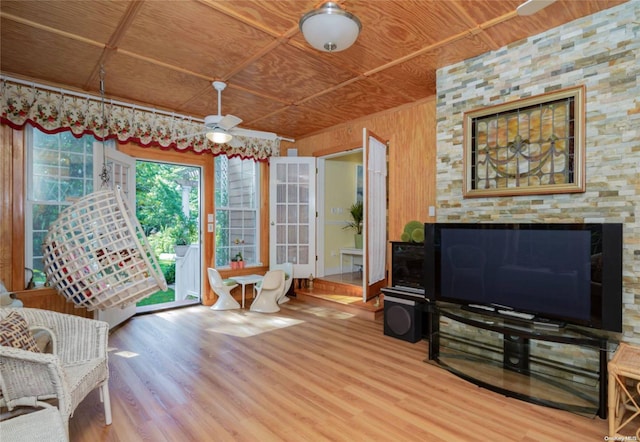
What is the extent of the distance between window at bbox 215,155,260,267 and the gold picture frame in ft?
11.3

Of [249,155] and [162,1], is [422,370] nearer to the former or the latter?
[162,1]

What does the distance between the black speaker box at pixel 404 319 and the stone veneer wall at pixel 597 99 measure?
3.73ft

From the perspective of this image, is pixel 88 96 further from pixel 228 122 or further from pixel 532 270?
pixel 532 270

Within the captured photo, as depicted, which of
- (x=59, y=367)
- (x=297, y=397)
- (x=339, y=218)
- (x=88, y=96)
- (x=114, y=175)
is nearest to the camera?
(x=59, y=367)

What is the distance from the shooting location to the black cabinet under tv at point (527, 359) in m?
2.15

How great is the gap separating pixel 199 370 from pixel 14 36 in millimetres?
3009

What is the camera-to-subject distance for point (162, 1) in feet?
7.10

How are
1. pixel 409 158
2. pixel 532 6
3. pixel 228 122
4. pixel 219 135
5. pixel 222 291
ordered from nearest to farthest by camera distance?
pixel 532 6, pixel 228 122, pixel 219 135, pixel 409 158, pixel 222 291

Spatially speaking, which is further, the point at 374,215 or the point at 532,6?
the point at 374,215

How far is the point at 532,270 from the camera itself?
7.70ft

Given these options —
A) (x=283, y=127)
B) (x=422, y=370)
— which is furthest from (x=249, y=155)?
(x=422, y=370)

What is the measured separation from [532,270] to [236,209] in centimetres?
408

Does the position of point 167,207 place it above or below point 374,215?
above

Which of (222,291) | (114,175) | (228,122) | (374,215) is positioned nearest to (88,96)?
(114,175)
